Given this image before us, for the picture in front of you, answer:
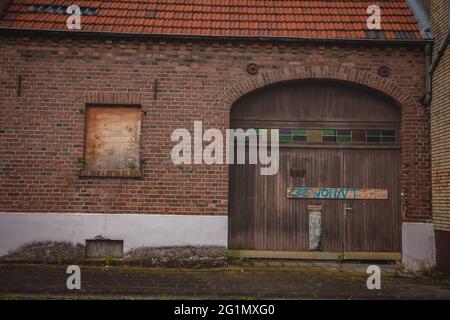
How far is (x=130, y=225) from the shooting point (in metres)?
8.80

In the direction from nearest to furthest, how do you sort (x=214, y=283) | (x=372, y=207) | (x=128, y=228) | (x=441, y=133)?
1. (x=214, y=283)
2. (x=441, y=133)
3. (x=128, y=228)
4. (x=372, y=207)

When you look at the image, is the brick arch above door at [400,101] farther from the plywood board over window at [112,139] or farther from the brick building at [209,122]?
the plywood board over window at [112,139]

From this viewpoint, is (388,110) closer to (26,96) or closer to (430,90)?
(430,90)

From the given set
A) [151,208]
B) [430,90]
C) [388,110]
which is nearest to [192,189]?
[151,208]

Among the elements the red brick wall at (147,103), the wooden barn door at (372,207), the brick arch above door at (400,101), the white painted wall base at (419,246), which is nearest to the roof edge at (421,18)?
the red brick wall at (147,103)

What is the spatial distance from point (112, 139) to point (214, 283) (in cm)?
375

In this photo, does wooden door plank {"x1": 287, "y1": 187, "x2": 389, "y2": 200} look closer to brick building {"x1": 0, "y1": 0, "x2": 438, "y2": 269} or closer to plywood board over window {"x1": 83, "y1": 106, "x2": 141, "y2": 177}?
brick building {"x1": 0, "y1": 0, "x2": 438, "y2": 269}

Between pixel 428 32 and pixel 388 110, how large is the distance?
5.79 feet

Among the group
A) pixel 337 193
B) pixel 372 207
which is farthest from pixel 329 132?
pixel 372 207

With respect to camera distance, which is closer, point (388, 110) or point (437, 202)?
point (437, 202)

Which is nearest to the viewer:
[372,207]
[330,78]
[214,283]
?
[214,283]

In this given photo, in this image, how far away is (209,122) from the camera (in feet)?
29.6

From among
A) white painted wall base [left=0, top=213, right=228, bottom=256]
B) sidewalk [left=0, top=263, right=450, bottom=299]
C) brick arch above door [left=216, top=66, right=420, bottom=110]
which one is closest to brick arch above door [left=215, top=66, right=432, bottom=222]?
brick arch above door [left=216, top=66, right=420, bottom=110]

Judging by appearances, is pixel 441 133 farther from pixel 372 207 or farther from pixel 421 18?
pixel 421 18
